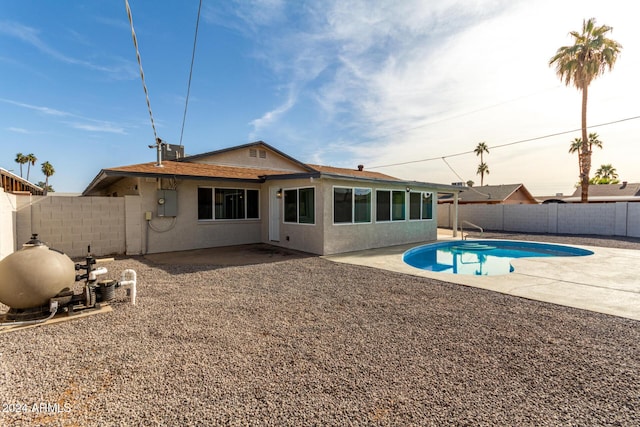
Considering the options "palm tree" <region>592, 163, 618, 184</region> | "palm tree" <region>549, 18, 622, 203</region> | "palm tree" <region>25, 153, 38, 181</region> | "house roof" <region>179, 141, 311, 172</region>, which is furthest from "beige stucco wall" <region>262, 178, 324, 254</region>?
"palm tree" <region>592, 163, 618, 184</region>

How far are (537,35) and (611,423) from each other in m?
11.6

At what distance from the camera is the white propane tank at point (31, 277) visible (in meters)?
3.75

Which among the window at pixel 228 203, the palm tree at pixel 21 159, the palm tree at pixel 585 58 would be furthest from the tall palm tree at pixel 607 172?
the palm tree at pixel 21 159

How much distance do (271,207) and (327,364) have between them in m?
8.96

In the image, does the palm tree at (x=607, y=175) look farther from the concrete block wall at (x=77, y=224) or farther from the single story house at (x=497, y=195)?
the concrete block wall at (x=77, y=224)

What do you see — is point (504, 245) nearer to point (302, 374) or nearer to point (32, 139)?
point (302, 374)

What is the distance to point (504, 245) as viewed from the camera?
13.1 metres

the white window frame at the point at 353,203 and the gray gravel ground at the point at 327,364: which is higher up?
the white window frame at the point at 353,203

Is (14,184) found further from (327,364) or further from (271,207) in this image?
(327,364)

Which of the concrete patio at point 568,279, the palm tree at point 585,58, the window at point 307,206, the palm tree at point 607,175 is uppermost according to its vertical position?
the palm tree at point 585,58

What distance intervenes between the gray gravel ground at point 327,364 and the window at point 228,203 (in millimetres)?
6045

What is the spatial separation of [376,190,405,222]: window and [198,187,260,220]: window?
4.92 metres

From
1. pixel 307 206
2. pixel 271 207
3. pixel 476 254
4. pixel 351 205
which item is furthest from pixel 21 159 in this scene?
pixel 476 254

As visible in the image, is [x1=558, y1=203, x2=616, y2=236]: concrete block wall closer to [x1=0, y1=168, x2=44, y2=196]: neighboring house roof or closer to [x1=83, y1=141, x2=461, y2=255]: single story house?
[x1=83, y1=141, x2=461, y2=255]: single story house
